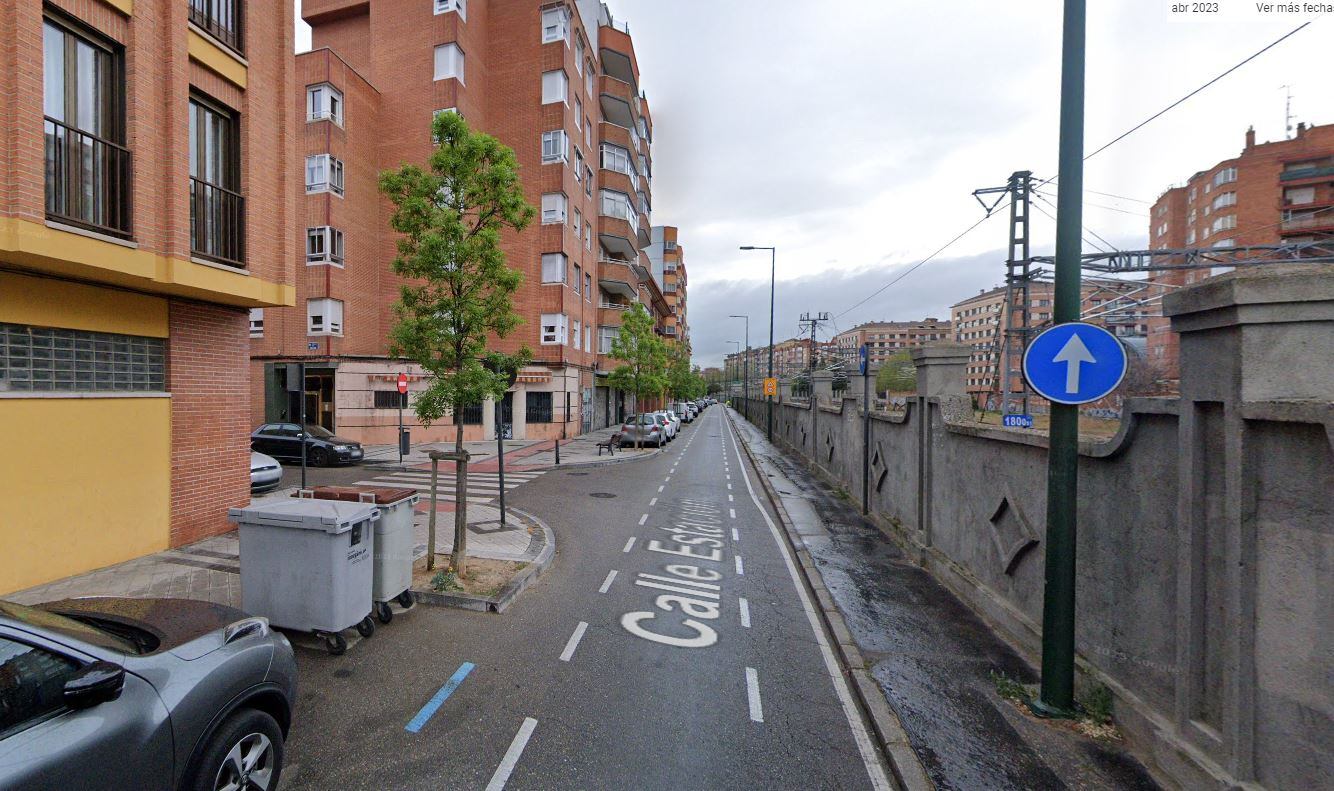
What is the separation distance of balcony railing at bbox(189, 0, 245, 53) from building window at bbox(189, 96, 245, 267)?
1079 millimetres

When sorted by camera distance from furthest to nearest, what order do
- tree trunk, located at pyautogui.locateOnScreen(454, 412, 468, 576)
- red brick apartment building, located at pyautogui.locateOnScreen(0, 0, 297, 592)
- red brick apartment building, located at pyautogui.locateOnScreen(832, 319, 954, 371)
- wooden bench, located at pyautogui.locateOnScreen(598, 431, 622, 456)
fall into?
red brick apartment building, located at pyautogui.locateOnScreen(832, 319, 954, 371) < wooden bench, located at pyautogui.locateOnScreen(598, 431, 622, 456) < tree trunk, located at pyautogui.locateOnScreen(454, 412, 468, 576) < red brick apartment building, located at pyautogui.locateOnScreen(0, 0, 297, 592)

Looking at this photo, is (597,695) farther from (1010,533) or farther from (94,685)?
(1010,533)

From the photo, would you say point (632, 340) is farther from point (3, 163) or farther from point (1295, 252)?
point (1295, 252)

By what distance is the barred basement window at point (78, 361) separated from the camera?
615 centimetres

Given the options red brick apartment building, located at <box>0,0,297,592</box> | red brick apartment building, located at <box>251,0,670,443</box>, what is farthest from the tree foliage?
red brick apartment building, located at <box>251,0,670,443</box>

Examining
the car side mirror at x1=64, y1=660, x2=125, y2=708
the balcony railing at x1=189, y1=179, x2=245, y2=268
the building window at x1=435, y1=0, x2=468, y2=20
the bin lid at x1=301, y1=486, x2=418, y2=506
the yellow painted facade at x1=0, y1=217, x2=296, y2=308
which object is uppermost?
the building window at x1=435, y1=0, x2=468, y2=20

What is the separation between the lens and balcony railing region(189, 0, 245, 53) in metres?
7.94

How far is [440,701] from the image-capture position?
423 centimetres

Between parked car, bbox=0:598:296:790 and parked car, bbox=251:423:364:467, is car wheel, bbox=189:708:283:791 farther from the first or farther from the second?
parked car, bbox=251:423:364:467

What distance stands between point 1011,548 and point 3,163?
11.1 m

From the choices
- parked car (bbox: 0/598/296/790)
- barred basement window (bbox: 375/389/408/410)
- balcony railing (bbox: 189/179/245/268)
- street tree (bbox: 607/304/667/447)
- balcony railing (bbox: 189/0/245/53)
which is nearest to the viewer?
parked car (bbox: 0/598/296/790)

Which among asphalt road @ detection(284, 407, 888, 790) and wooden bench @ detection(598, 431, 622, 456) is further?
wooden bench @ detection(598, 431, 622, 456)

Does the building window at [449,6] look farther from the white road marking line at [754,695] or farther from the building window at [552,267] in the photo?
the white road marking line at [754,695]

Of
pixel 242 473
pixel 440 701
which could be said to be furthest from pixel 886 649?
pixel 242 473
